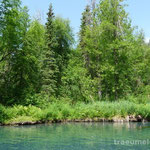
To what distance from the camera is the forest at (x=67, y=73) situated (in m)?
22.3

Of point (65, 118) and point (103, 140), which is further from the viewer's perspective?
point (65, 118)

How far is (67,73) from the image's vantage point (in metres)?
29.7

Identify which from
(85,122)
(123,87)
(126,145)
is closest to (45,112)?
(85,122)

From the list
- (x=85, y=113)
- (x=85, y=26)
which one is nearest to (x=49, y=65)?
(x=85, y=26)

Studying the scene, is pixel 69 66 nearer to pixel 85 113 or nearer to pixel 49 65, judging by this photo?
pixel 49 65

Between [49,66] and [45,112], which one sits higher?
[49,66]

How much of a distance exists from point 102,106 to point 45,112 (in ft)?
19.0

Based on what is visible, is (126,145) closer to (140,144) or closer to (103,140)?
(140,144)

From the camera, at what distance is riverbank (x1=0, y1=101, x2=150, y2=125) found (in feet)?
68.4

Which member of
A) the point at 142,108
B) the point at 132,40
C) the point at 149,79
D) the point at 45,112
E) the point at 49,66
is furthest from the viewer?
the point at 149,79

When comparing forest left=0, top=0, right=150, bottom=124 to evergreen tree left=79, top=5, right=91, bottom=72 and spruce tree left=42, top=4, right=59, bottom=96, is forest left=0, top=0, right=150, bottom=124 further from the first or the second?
evergreen tree left=79, top=5, right=91, bottom=72

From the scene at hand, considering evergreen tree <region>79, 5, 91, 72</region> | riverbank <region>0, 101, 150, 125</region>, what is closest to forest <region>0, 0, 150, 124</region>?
riverbank <region>0, 101, 150, 125</region>

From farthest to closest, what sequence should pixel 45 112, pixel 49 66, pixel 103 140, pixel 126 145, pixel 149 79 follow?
pixel 149 79 < pixel 49 66 < pixel 45 112 < pixel 103 140 < pixel 126 145

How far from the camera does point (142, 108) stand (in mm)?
22672
